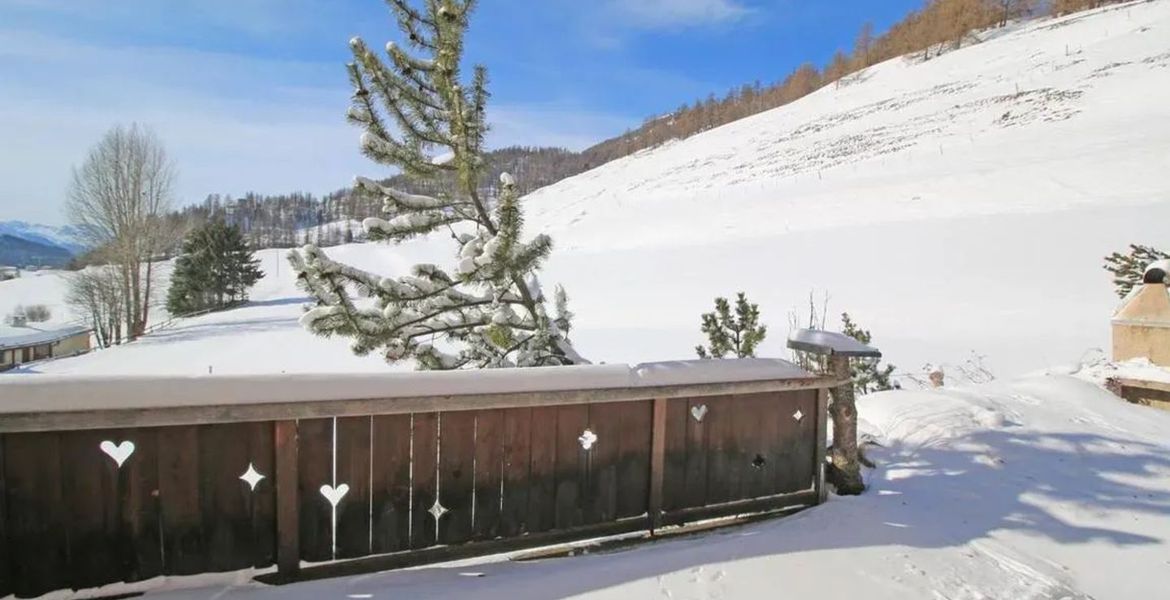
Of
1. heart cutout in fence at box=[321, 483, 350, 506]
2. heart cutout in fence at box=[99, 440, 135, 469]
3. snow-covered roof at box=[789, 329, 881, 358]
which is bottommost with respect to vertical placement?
heart cutout in fence at box=[321, 483, 350, 506]

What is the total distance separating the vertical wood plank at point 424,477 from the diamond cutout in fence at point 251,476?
0.70 m

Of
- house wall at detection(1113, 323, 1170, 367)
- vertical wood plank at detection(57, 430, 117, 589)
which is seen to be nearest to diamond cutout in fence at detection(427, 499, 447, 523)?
vertical wood plank at detection(57, 430, 117, 589)

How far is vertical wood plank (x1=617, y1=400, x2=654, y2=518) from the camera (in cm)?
363

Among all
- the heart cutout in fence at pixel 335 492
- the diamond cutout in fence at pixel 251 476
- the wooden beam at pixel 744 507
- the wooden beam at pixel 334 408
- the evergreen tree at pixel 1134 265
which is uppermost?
the evergreen tree at pixel 1134 265

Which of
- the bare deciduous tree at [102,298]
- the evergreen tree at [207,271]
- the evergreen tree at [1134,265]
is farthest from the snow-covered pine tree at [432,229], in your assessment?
the evergreen tree at [207,271]

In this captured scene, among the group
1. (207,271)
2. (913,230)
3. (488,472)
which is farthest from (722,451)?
(207,271)

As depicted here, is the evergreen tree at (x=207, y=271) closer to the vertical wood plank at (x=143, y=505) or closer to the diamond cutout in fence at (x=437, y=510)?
the vertical wood plank at (x=143, y=505)

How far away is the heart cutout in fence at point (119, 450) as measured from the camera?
2.59 m

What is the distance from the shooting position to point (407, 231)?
444cm

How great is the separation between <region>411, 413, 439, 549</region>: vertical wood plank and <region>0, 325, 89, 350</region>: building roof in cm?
3264

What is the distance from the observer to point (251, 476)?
2.83 m

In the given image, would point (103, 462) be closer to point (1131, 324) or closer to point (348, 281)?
point (348, 281)

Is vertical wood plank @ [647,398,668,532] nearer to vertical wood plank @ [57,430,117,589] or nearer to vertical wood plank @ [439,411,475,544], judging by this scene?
vertical wood plank @ [439,411,475,544]

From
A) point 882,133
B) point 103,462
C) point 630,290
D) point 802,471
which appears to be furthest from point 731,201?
point 103,462
